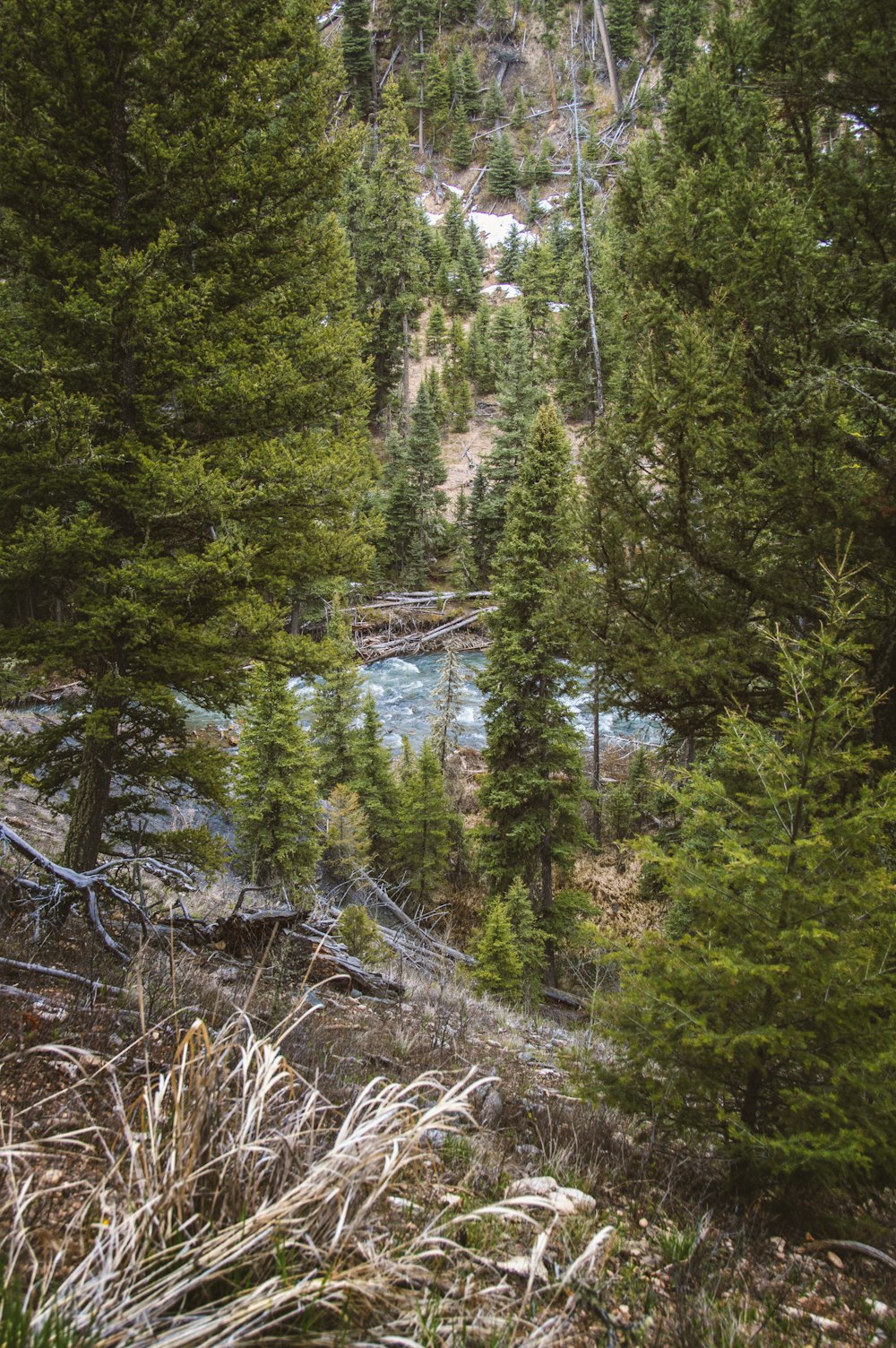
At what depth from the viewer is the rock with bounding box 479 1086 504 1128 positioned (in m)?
3.60

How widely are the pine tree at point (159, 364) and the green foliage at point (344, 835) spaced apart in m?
10.5

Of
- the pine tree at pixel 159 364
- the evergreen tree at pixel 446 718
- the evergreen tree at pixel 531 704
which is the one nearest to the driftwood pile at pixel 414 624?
the evergreen tree at pixel 446 718

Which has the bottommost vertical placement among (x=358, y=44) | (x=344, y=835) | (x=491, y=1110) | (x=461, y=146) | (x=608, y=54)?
(x=344, y=835)

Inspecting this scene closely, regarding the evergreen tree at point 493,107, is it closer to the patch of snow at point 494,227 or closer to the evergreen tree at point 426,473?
the patch of snow at point 494,227

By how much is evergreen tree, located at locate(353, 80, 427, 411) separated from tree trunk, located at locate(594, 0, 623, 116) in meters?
55.2

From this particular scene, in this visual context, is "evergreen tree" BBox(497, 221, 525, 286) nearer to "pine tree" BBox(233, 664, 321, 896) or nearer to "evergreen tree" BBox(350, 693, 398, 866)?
"evergreen tree" BBox(350, 693, 398, 866)

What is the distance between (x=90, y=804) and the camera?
6.88 metres

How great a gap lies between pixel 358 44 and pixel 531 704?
95167 millimetres

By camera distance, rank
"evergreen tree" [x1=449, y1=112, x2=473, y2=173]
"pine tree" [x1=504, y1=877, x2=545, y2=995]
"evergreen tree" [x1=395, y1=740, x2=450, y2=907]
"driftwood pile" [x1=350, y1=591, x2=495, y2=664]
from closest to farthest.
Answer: "pine tree" [x1=504, y1=877, x2=545, y2=995] → "evergreen tree" [x1=395, y1=740, x2=450, y2=907] → "driftwood pile" [x1=350, y1=591, x2=495, y2=664] → "evergreen tree" [x1=449, y1=112, x2=473, y2=173]

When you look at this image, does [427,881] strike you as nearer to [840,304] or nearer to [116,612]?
[116,612]

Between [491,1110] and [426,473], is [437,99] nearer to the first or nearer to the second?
[426,473]

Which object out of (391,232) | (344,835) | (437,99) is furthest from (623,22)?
(344,835)

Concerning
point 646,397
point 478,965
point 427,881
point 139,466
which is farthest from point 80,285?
point 427,881

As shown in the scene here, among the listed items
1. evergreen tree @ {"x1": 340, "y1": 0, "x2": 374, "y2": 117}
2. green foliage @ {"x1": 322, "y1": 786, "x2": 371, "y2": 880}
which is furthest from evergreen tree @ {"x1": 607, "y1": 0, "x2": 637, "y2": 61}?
green foliage @ {"x1": 322, "y1": 786, "x2": 371, "y2": 880}
